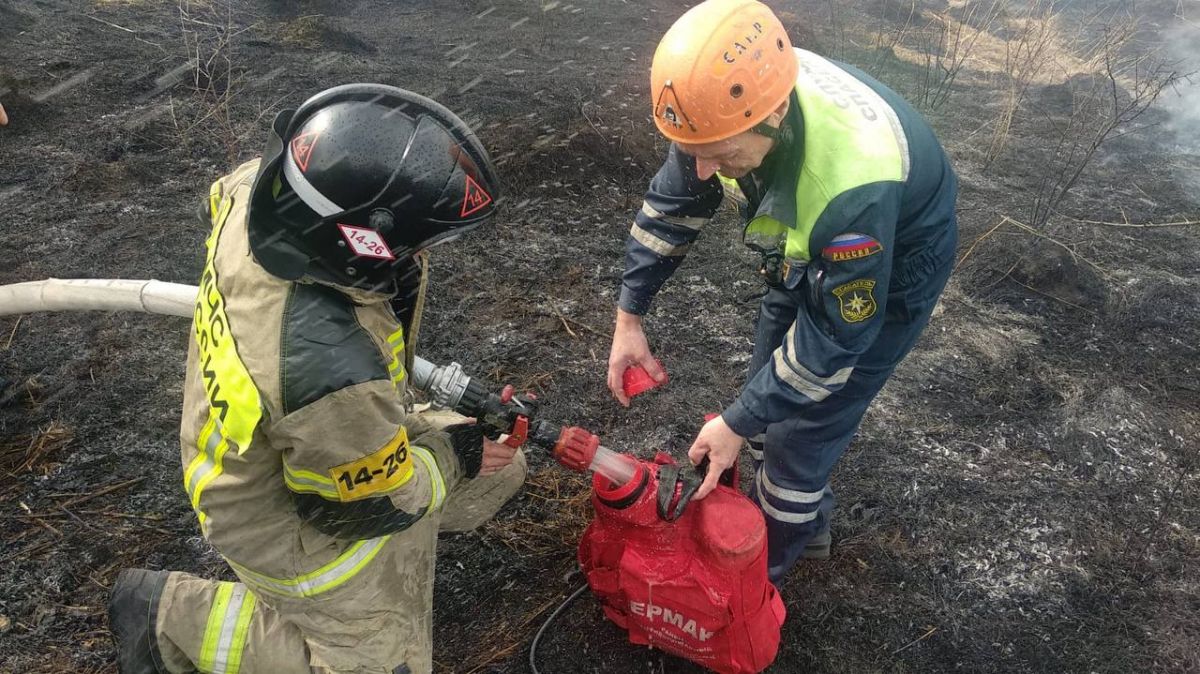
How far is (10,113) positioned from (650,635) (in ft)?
22.2

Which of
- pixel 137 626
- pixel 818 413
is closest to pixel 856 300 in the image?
pixel 818 413

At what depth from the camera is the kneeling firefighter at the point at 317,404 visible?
1.78 metres

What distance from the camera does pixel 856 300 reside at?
6.95 feet

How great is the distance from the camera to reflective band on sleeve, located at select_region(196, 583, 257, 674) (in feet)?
7.39

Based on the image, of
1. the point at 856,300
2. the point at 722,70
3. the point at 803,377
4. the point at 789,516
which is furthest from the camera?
the point at 789,516

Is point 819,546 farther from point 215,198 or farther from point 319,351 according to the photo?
point 215,198

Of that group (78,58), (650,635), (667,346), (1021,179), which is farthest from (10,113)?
(1021,179)

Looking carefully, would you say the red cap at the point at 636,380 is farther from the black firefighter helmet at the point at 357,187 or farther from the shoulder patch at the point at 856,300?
the black firefighter helmet at the point at 357,187

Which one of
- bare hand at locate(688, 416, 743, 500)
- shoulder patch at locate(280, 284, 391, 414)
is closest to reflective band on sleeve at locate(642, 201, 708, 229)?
bare hand at locate(688, 416, 743, 500)

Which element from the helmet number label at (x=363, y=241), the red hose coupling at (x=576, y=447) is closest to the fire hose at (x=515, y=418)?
the red hose coupling at (x=576, y=447)

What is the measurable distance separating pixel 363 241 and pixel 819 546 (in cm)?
240

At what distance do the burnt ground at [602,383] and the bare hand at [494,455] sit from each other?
802mm

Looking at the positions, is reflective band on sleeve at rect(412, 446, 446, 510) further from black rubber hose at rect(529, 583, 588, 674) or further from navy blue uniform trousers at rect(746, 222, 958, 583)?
navy blue uniform trousers at rect(746, 222, 958, 583)

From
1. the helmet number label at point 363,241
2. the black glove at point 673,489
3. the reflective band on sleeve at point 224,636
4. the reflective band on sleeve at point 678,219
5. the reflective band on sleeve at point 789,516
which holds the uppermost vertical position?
the helmet number label at point 363,241
